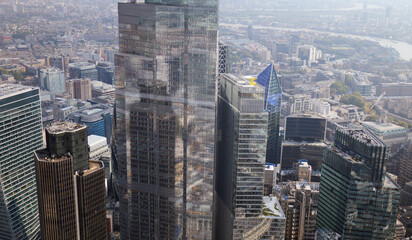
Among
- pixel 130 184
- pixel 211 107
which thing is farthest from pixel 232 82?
pixel 130 184

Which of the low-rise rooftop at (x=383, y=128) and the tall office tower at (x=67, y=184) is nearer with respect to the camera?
the tall office tower at (x=67, y=184)

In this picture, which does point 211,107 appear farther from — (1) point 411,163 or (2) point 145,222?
(1) point 411,163

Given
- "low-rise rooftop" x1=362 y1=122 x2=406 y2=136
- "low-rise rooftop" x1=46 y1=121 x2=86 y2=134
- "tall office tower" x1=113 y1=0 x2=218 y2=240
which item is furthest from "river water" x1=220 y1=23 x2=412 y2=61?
"low-rise rooftop" x1=46 y1=121 x2=86 y2=134

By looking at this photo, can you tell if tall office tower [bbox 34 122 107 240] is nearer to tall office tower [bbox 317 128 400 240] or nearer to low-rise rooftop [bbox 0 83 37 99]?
low-rise rooftop [bbox 0 83 37 99]

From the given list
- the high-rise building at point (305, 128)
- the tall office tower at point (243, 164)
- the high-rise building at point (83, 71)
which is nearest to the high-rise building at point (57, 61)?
the high-rise building at point (83, 71)

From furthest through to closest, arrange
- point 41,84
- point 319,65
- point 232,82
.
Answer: point 319,65
point 41,84
point 232,82

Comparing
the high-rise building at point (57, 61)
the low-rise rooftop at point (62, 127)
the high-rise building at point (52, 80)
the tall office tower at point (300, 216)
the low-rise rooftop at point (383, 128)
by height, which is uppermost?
the low-rise rooftop at point (62, 127)

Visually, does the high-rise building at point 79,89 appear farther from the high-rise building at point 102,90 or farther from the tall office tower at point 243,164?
the tall office tower at point 243,164
